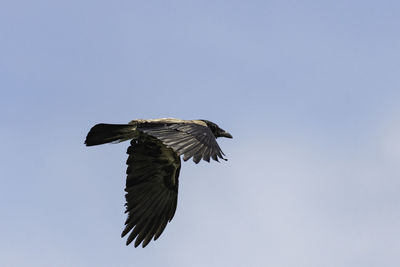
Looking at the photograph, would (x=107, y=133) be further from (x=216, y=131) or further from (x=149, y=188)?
(x=216, y=131)

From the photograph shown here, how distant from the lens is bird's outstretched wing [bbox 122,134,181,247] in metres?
13.7

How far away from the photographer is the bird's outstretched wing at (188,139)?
Result: 1112 cm

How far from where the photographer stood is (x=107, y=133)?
42.5ft

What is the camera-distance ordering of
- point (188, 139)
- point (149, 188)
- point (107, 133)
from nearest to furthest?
1. point (188, 139)
2. point (107, 133)
3. point (149, 188)

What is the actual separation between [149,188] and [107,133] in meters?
1.55

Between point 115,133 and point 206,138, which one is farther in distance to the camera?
point 115,133

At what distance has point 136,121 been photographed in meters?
13.2

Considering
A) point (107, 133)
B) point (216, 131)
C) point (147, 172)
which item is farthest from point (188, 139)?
point (216, 131)

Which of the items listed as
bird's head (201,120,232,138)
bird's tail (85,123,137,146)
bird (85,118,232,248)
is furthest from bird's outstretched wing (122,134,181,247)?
bird's head (201,120,232,138)

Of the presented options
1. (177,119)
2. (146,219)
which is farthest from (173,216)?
(177,119)

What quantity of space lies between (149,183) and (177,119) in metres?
1.30

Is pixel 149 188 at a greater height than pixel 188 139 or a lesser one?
greater

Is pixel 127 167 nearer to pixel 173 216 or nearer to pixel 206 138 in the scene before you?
pixel 173 216

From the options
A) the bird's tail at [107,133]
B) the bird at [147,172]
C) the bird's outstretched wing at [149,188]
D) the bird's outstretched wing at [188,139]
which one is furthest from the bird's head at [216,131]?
the bird's tail at [107,133]
